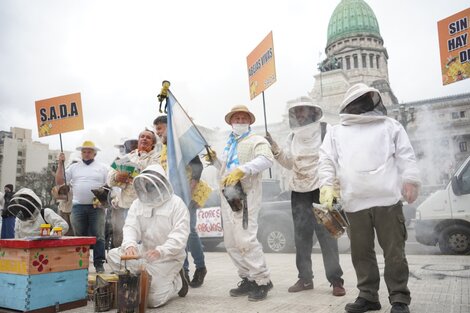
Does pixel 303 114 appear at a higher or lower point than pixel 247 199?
higher

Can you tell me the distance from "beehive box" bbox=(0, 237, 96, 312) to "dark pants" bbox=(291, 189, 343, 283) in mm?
2368

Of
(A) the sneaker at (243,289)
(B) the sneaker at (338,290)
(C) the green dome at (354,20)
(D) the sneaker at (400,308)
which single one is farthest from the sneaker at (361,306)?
(C) the green dome at (354,20)

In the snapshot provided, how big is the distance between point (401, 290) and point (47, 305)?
10.2ft

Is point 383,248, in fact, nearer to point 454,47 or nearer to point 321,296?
point 321,296

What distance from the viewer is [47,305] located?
3.32 metres

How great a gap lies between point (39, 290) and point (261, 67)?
465cm

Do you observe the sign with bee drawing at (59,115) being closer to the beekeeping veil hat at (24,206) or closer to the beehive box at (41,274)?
the beekeeping veil hat at (24,206)

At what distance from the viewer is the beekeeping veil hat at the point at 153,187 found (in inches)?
145

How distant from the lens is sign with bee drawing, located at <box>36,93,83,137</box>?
7.28 metres

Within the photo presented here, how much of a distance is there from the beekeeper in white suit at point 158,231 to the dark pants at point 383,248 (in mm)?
1661

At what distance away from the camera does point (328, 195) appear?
10.3 ft

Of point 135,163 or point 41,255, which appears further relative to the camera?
point 135,163

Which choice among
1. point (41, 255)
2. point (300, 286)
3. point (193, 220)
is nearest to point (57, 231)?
point (41, 255)

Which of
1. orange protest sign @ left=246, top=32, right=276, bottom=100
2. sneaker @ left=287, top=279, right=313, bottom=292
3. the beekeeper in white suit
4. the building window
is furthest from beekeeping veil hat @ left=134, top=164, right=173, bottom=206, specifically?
the building window
